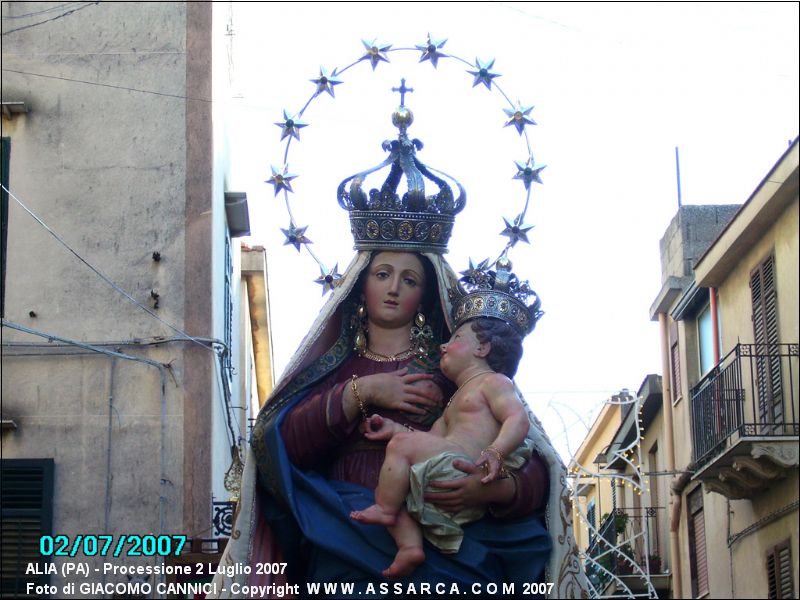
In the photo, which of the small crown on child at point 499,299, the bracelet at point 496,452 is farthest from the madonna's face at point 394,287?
the bracelet at point 496,452

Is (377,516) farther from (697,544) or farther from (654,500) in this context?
(654,500)

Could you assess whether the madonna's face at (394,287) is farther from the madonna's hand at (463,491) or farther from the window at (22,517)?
the window at (22,517)

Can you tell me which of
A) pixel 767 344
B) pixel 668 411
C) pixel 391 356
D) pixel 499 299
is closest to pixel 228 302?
pixel 767 344

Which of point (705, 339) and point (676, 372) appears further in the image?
point (676, 372)

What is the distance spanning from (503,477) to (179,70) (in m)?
6.38

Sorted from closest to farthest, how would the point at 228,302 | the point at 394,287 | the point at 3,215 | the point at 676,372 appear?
1. the point at 394,287
2. the point at 3,215
3. the point at 228,302
4. the point at 676,372

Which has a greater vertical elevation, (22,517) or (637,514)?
(637,514)

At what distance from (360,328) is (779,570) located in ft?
13.4

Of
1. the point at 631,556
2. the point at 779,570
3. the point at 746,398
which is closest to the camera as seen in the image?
the point at 779,570

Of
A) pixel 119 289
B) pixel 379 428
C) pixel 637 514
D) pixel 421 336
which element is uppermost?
pixel 119 289

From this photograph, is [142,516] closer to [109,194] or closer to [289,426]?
[109,194]

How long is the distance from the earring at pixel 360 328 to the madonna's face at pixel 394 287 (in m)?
0.07

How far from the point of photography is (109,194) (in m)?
14.8

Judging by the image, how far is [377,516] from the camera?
9.73 meters
